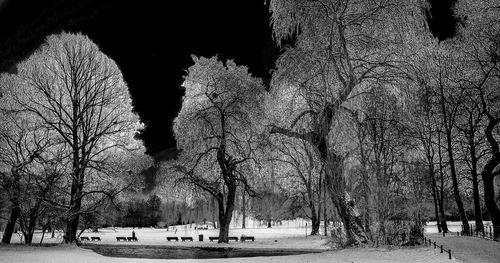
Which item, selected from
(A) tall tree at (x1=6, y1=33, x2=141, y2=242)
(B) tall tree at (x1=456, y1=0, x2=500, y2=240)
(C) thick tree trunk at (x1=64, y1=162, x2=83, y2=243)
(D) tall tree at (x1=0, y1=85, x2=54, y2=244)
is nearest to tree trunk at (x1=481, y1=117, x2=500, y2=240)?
(B) tall tree at (x1=456, y1=0, x2=500, y2=240)

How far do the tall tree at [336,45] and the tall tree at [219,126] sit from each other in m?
9.14

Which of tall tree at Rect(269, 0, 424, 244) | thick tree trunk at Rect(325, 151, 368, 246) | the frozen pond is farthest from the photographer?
the frozen pond

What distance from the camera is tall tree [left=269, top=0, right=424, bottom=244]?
1476cm

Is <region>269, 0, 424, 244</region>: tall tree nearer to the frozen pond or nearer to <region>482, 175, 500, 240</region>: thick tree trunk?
the frozen pond

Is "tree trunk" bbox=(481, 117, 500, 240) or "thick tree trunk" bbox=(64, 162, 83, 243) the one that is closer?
"thick tree trunk" bbox=(64, 162, 83, 243)

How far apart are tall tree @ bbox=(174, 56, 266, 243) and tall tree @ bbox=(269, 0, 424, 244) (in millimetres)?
9143

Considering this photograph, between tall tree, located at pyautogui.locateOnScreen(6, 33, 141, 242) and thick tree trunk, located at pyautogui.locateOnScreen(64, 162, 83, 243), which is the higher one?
tall tree, located at pyautogui.locateOnScreen(6, 33, 141, 242)

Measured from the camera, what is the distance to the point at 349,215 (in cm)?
1708

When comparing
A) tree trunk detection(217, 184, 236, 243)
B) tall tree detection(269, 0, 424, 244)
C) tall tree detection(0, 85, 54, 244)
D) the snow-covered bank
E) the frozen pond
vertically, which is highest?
tall tree detection(269, 0, 424, 244)

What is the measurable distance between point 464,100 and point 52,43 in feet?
76.1

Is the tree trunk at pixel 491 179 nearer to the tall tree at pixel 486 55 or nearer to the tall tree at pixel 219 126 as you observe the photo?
the tall tree at pixel 486 55

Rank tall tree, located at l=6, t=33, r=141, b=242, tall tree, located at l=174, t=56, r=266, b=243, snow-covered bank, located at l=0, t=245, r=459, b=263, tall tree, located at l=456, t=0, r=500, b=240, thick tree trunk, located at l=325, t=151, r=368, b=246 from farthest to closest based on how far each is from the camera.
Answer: tall tree, located at l=174, t=56, r=266, b=243 → tall tree, located at l=6, t=33, r=141, b=242 → tall tree, located at l=456, t=0, r=500, b=240 → thick tree trunk, located at l=325, t=151, r=368, b=246 → snow-covered bank, located at l=0, t=245, r=459, b=263

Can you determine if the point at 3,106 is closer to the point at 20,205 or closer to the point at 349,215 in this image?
the point at 20,205

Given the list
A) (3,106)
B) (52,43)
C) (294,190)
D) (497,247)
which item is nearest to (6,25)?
(497,247)
